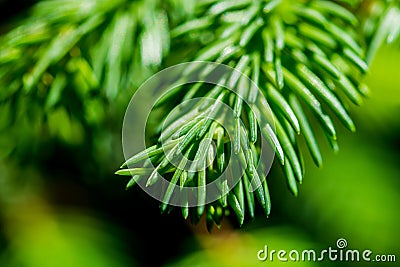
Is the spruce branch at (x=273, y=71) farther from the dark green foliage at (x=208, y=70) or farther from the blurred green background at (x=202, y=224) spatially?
the blurred green background at (x=202, y=224)

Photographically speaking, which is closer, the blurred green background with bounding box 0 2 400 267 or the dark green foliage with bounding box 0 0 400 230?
the dark green foliage with bounding box 0 0 400 230

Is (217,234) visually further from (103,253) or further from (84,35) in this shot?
(84,35)

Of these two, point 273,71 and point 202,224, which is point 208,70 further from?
point 202,224

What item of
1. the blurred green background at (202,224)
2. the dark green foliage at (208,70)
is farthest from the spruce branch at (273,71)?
the blurred green background at (202,224)

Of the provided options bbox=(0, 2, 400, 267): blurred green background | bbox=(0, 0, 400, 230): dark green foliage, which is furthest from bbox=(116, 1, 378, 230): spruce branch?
bbox=(0, 2, 400, 267): blurred green background

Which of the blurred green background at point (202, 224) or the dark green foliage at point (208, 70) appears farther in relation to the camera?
the blurred green background at point (202, 224)

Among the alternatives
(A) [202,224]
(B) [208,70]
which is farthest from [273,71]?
(A) [202,224]

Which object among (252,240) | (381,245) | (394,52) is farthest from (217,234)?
(394,52)

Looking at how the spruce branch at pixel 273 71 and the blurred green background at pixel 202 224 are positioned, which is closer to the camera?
the spruce branch at pixel 273 71

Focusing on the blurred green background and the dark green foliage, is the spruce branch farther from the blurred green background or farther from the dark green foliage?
the blurred green background
